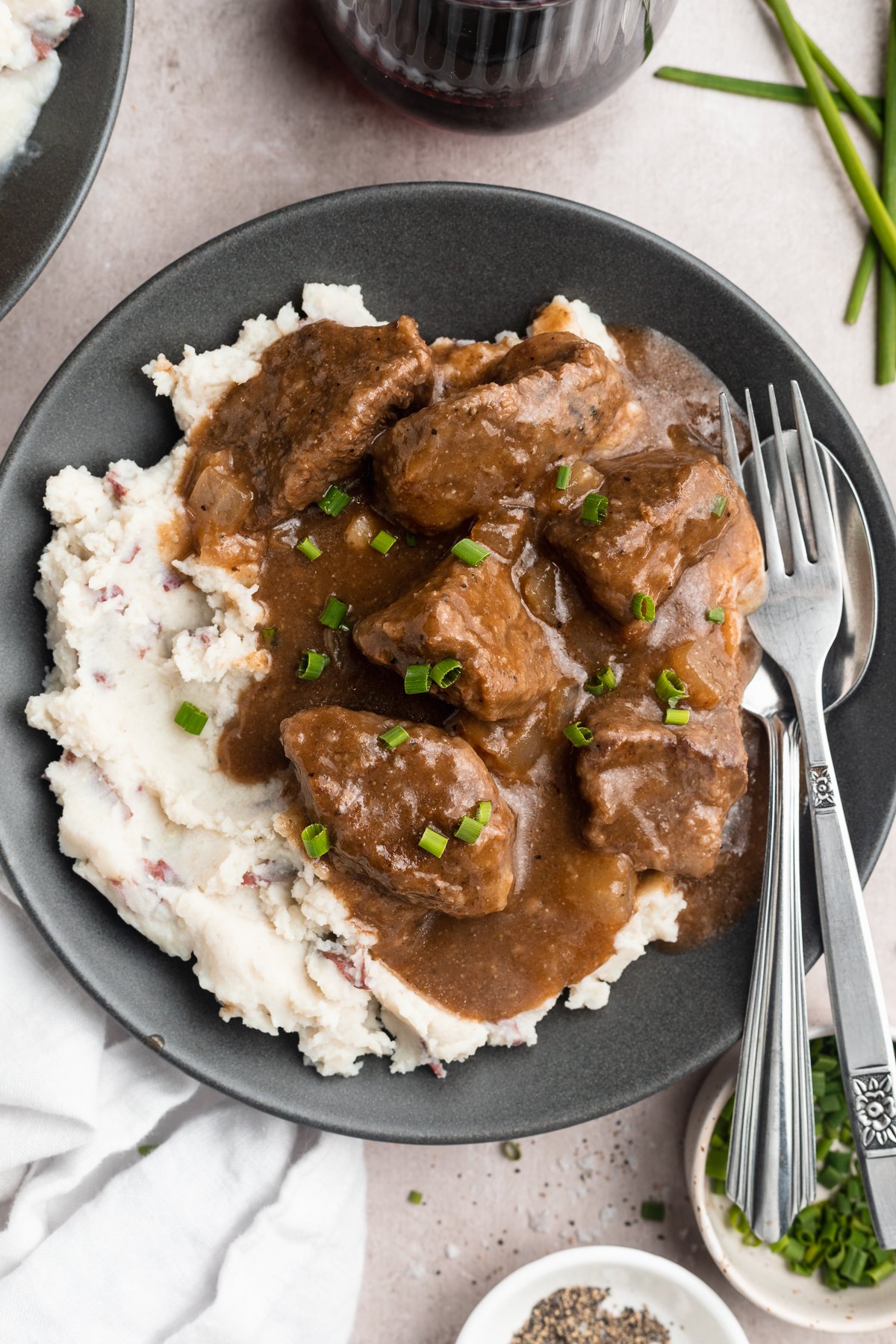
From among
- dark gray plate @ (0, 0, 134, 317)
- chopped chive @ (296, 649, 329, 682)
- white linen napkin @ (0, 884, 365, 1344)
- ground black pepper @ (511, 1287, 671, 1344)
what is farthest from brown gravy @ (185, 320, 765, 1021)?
ground black pepper @ (511, 1287, 671, 1344)

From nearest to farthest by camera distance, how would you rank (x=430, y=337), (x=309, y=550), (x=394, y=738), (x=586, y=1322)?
1. (x=394, y=738)
2. (x=309, y=550)
3. (x=430, y=337)
4. (x=586, y=1322)

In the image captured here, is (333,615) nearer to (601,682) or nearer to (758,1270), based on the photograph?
(601,682)

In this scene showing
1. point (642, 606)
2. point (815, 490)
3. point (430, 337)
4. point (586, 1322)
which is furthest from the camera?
point (586, 1322)

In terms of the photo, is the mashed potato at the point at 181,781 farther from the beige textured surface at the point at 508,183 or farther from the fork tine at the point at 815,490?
the fork tine at the point at 815,490

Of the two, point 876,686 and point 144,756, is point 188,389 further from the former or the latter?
point 876,686

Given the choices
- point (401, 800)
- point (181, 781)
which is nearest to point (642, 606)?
point (401, 800)

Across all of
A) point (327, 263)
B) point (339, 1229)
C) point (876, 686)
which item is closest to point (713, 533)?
point (876, 686)

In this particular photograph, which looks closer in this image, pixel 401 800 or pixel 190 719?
pixel 401 800
